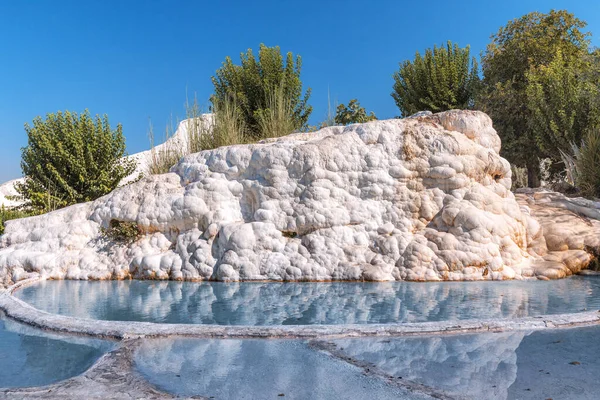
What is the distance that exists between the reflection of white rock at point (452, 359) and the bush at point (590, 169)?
29.3 ft

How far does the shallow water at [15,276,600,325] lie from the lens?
357 centimetres

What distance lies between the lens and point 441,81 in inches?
720

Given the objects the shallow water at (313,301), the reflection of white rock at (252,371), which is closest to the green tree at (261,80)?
the shallow water at (313,301)

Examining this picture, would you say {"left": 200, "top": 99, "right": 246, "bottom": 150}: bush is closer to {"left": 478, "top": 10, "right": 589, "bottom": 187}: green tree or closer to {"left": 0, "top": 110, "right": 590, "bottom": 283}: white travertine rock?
{"left": 0, "top": 110, "right": 590, "bottom": 283}: white travertine rock

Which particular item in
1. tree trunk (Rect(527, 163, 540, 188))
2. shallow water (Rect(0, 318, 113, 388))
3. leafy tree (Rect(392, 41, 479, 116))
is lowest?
shallow water (Rect(0, 318, 113, 388))

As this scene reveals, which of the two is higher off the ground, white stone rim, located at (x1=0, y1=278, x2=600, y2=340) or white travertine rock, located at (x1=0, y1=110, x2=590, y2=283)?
white travertine rock, located at (x1=0, y1=110, x2=590, y2=283)

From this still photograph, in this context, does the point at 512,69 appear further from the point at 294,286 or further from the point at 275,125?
the point at 294,286

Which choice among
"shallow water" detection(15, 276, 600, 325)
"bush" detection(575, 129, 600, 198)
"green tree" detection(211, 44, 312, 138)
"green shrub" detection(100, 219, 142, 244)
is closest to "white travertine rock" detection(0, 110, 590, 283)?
"green shrub" detection(100, 219, 142, 244)

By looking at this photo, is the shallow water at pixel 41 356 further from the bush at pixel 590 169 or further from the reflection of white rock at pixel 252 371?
the bush at pixel 590 169

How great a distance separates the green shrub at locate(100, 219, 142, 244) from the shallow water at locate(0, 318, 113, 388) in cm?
338

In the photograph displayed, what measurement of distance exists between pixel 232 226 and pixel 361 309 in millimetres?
2815

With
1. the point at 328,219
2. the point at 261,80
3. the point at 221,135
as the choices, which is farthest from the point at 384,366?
the point at 261,80

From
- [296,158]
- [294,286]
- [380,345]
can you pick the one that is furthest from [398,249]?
[380,345]

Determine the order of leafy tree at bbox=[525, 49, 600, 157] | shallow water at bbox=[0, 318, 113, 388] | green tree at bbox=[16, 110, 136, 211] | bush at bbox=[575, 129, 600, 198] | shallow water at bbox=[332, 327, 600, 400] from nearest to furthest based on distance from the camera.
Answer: shallow water at bbox=[332, 327, 600, 400]
shallow water at bbox=[0, 318, 113, 388]
bush at bbox=[575, 129, 600, 198]
green tree at bbox=[16, 110, 136, 211]
leafy tree at bbox=[525, 49, 600, 157]
